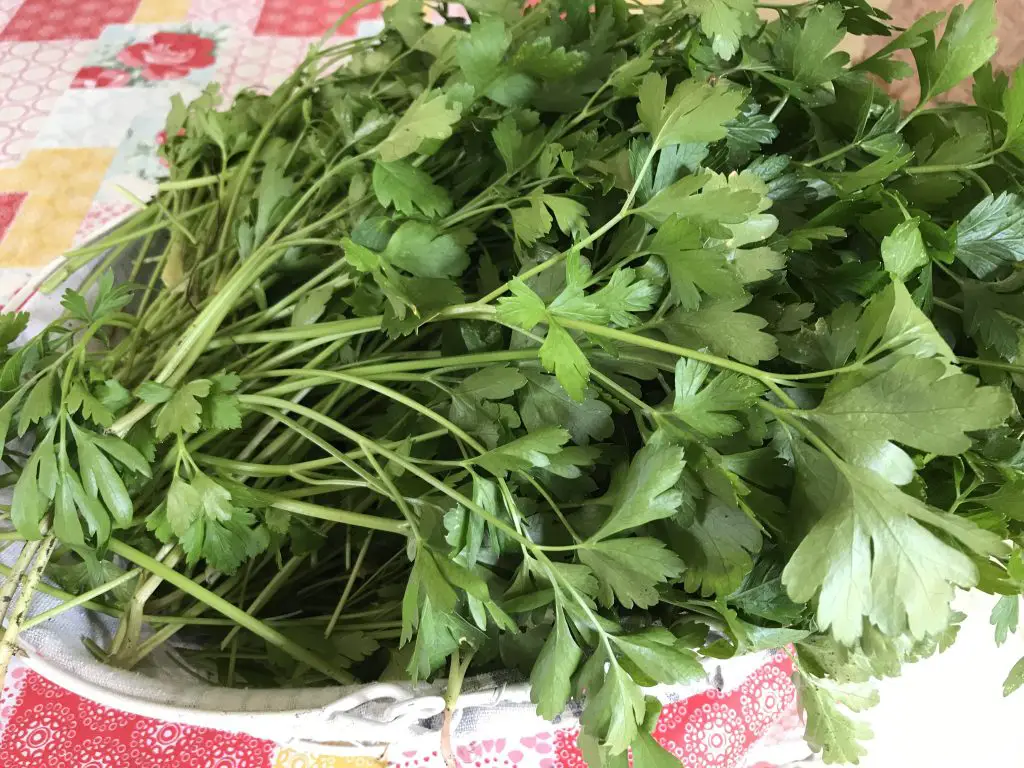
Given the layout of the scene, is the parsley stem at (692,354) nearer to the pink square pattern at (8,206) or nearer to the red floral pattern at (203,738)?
the red floral pattern at (203,738)

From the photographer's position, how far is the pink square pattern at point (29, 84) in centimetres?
112

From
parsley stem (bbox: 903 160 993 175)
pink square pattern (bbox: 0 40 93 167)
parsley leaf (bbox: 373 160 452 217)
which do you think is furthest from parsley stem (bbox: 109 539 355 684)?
pink square pattern (bbox: 0 40 93 167)

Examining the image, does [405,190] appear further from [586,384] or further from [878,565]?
[878,565]

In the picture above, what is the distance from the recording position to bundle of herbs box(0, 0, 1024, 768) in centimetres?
41

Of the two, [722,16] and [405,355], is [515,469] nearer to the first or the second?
[405,355]

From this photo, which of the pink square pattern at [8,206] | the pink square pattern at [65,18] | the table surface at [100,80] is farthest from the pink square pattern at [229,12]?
the pink square pattern at [8,206]

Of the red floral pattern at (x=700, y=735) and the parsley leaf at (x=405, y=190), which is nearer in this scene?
the parsley leaf at (x=405, y=190)

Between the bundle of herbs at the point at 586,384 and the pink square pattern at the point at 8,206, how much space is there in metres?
0.53

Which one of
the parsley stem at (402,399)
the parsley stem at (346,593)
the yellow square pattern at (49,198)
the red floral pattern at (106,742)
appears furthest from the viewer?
the yellow square pattern at (49,198)

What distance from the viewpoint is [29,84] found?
118cm

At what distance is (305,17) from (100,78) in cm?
35

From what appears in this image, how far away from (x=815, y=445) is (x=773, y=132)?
235 mm

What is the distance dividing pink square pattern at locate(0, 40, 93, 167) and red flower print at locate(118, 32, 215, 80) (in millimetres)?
85

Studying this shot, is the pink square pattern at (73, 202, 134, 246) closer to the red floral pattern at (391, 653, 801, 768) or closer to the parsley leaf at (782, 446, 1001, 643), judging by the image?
the red floral pattern at (391, 653, 801, 768)
